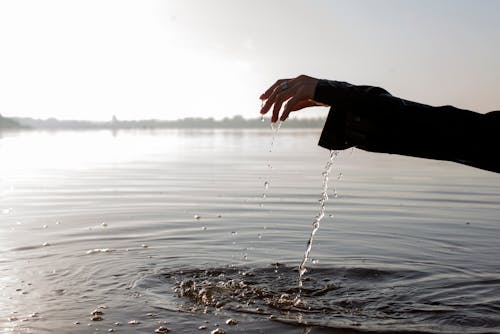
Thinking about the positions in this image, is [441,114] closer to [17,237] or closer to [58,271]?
[58,271]

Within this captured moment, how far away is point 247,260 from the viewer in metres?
7.99

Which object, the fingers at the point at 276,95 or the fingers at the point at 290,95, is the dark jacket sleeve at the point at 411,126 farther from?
the fingers at the point at 276,95

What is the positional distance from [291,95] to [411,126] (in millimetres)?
558

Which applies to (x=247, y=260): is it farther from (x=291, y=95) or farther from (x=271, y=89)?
(x=291, y=95)

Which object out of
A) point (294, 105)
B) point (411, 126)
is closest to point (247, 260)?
point (294, 105)

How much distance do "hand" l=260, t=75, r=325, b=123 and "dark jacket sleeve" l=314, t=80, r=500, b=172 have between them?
48 mm

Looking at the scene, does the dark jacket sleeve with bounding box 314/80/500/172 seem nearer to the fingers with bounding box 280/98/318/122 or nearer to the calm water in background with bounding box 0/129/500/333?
the fingers with bounding box 280/98/318/122

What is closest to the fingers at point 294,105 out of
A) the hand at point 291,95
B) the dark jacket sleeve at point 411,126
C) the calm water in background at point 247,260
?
the hand at point 291,95

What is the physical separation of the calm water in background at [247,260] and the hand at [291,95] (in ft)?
8.17

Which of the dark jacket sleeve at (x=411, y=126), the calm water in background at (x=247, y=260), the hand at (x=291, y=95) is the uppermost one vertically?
the hand at (x=291, y=95)

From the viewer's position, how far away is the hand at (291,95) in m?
2.61

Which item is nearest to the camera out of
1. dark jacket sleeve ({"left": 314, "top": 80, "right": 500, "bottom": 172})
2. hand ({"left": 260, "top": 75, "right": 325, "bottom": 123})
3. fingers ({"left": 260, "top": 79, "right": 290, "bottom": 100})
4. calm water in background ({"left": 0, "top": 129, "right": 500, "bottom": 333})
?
dark jacket sleeve ({"left": 314, "top": 80, "right": 500, "bottom": 172})

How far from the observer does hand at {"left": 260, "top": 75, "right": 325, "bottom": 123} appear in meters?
2.61

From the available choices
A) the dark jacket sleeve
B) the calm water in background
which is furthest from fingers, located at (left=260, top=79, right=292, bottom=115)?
the calm water in background
